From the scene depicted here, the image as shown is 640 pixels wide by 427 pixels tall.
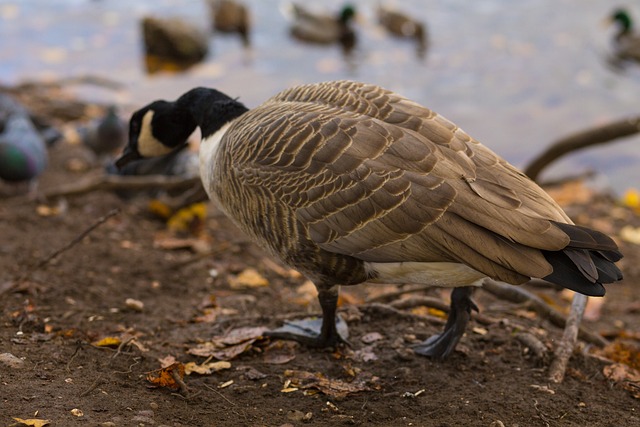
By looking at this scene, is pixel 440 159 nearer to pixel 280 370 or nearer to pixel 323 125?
pixel 323 125

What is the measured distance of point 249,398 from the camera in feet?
14.3

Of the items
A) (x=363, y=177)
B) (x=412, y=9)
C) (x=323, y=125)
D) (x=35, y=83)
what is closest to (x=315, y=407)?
(x=363, y=177)

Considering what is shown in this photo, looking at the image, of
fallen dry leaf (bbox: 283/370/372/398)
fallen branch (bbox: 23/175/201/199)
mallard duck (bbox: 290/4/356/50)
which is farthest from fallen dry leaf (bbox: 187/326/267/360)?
mallard duck (bbox: 290/4/356/50)

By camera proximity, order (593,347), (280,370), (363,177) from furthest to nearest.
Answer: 1. (593,347)
2. (280,370)
3. (363,177)

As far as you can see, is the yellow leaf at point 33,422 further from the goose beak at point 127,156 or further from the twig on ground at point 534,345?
the twig on ground at point 534,345

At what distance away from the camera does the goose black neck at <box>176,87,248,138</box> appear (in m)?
5.31

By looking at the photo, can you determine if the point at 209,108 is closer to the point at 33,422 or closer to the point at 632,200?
the point at 33,422

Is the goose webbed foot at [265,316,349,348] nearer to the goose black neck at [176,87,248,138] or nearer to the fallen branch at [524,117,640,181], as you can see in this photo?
the goose black neck at [176,87,248,138]

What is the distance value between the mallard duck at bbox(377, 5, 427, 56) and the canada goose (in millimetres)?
11220

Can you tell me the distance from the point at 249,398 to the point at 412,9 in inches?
565

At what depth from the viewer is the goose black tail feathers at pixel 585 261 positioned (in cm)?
365

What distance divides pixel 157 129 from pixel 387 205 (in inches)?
90.2

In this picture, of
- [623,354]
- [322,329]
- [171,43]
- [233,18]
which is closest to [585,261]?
[623,354]

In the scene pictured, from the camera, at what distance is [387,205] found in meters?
4.12
